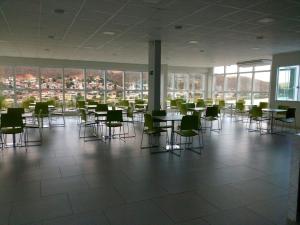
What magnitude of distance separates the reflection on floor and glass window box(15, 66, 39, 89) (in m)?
7.72

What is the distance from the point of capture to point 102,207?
3.04m

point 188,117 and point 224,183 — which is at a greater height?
point 188,117

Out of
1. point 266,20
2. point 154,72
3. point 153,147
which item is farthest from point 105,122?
point 266,20

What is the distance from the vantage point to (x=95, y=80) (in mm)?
13914

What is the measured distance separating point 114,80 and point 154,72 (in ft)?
23.3

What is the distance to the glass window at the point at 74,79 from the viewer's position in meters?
13.3

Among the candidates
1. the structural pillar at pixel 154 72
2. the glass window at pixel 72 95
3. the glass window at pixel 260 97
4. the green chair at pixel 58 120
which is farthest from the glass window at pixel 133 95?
the structural pillar at pixel 154 72

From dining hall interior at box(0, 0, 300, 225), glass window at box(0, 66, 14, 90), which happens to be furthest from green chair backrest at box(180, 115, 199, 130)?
glass window at box(0, 66, 14, 90)

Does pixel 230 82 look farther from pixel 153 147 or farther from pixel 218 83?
pixel 153 147

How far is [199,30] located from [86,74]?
886 cm

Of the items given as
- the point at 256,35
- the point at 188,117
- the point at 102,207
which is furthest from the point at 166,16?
the point at 102,207

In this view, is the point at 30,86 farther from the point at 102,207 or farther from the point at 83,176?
the point at 102,207

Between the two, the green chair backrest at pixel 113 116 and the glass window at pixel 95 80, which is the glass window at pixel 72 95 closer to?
the glass window at pixel 95 80

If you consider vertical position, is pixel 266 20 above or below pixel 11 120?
above
